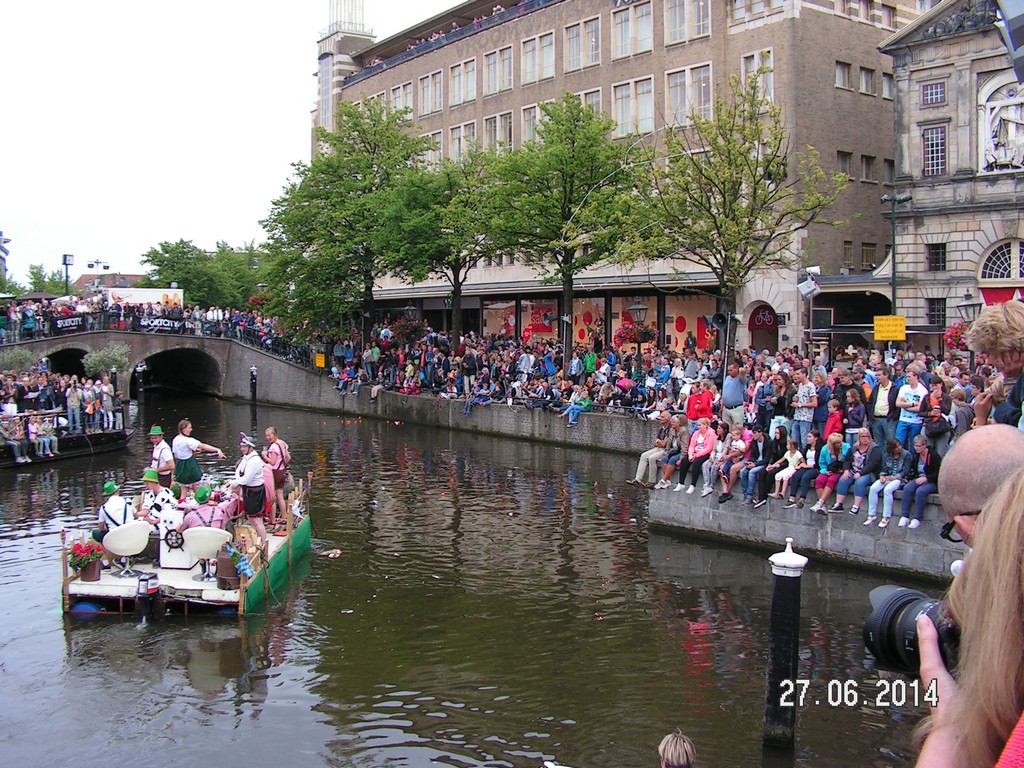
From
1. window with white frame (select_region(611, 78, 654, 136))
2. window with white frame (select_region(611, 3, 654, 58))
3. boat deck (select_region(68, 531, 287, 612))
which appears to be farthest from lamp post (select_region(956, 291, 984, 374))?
boat deck (select_region(68, 531, 287, 612))

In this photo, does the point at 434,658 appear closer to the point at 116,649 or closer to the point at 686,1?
the point at 116,649

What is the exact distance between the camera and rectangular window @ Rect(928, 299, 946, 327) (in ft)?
119

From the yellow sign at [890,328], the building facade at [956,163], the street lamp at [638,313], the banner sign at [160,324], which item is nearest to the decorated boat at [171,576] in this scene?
the yellow sign at [890,328]

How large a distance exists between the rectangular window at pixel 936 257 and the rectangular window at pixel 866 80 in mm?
9671

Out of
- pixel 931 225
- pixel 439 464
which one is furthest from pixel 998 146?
pixel 439 464

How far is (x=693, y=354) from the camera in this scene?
31.4 meters

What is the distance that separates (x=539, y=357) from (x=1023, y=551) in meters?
36.7

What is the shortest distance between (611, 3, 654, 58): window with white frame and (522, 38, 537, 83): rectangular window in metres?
5.90

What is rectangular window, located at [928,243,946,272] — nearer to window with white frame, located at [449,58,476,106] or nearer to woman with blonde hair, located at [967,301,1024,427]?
window with white frame, located at [449,58,476,106]

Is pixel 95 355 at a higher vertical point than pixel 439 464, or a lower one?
higher

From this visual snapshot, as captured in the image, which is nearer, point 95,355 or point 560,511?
point 560,511

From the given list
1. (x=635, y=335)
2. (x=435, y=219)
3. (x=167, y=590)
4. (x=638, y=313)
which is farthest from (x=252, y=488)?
(x=638, y=313)

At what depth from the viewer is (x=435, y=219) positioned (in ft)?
145

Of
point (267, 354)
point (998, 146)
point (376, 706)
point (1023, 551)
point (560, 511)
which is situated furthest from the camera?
point (267, 354)
